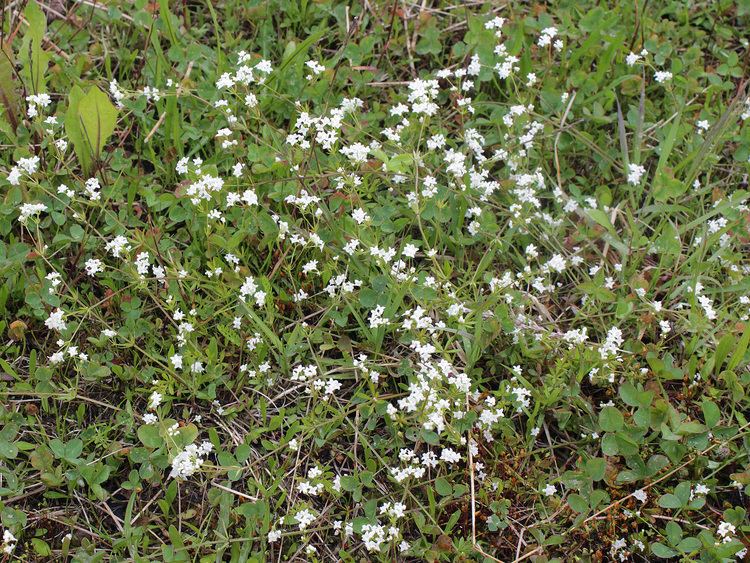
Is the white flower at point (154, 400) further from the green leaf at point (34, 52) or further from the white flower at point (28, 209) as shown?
the green leaf at point (34, 52)

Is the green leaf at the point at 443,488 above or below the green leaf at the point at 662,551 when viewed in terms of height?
above

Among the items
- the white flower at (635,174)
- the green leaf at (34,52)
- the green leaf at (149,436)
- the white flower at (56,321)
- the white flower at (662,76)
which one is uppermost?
the green leaf at (34,52)

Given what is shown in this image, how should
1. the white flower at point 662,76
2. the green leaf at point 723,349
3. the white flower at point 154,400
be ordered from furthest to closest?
the white flower at point 662,76, the green leaf at point 723,349, the white flower at point 154,400

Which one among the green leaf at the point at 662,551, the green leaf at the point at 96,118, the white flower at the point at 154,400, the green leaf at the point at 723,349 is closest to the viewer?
the green leaf at the point at 662,551

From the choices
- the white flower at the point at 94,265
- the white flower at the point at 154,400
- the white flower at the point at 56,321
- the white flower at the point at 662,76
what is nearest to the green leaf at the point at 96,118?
the white flower at the point at 94,265

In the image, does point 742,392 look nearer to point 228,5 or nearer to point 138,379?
point 138,379

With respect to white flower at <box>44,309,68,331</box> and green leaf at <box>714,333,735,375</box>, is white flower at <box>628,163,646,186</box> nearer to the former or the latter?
green leaf at <box>714,333,735,375</box>

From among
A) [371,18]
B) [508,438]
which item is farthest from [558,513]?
[371,18]

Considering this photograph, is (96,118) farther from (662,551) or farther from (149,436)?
(662,551)

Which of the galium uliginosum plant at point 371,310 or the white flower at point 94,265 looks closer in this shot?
the galium uliginosum plant at point 371,310
